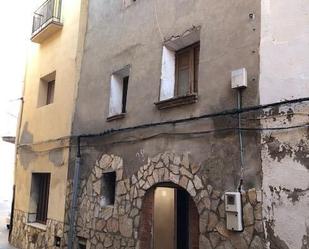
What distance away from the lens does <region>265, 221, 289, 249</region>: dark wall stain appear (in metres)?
4.08

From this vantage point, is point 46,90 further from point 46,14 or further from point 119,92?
point 119,92

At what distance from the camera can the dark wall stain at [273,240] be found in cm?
408

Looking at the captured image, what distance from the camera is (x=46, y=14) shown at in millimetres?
10414

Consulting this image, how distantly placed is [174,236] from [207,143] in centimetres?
410

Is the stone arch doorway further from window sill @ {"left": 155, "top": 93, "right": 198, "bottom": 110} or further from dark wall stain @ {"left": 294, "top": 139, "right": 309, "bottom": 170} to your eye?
dark wall stain @ {"left": 294, "top": 139, "right": 309, "bottom": 170}

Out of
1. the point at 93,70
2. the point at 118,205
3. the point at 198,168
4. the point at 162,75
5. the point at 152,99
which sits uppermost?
the point at 93,70

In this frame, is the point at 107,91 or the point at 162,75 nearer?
the point at 162,75

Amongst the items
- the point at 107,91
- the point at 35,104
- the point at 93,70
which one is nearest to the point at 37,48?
the point at 35,104

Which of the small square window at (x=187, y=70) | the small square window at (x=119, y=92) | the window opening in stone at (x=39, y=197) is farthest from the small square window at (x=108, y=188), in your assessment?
the window opening in stone at (x=39, y=197)

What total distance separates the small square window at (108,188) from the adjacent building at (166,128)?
0.02 meters

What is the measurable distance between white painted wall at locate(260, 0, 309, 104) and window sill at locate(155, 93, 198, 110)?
1.21 m

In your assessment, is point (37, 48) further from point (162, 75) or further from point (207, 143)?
point (207, 143)

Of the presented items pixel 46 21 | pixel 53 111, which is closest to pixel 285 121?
pixel 53 111

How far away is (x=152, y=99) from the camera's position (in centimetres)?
636
